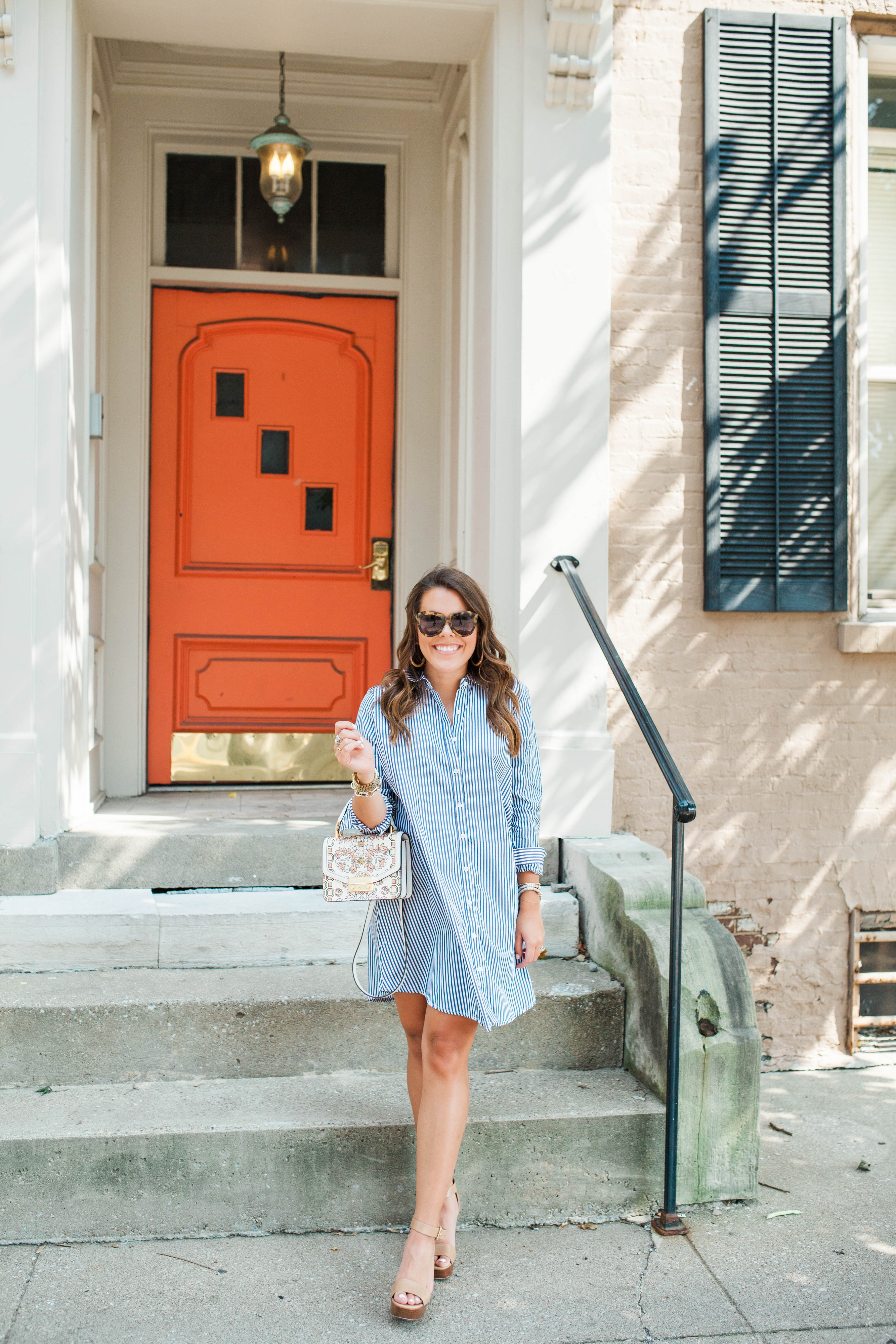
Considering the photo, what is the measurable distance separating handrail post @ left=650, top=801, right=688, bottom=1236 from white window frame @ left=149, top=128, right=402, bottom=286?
351 cm

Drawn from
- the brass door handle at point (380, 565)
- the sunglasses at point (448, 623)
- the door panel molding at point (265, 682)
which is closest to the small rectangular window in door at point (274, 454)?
the brass door handle at point (380, 565)

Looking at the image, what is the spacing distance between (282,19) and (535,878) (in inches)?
135

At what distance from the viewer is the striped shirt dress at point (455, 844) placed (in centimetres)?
278

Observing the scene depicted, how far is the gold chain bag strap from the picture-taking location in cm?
274

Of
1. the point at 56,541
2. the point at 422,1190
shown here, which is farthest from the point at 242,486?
the point at 422,1190

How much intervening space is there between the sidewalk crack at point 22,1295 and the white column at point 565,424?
2182mm

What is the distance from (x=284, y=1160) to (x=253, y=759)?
8.72 ft

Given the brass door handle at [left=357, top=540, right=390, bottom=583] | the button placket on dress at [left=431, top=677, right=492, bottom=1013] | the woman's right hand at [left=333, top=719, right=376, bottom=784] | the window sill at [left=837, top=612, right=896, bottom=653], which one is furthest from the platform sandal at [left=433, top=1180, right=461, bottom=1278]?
Answer: the brass door handle at [left=357, top=540, right=390, bottom=583]

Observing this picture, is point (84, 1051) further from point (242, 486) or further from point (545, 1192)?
point (242, 486)

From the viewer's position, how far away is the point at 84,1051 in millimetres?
3400

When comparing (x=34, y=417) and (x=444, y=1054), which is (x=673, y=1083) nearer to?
(x=444, y=1054)

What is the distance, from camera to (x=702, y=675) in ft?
15.2

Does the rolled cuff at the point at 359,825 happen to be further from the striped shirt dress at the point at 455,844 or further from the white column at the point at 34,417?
the white column at the point at 34,417

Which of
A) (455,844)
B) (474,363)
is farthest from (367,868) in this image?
(474,363)
